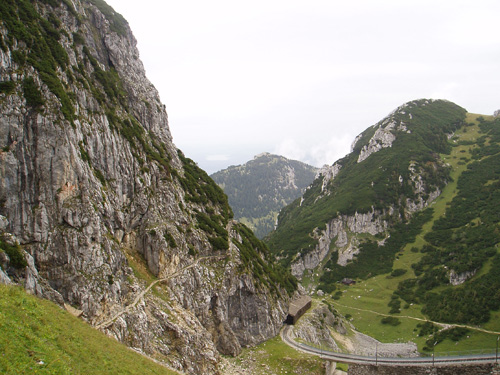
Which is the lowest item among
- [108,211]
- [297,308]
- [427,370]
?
[427,370]

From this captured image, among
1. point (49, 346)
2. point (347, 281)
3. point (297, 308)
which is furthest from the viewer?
point (347, 281)

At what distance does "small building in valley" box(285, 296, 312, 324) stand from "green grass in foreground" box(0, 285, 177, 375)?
51694mm

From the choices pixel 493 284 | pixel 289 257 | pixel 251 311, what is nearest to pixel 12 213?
pixel 251 311

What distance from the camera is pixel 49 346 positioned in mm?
20719

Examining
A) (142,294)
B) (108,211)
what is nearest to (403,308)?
(142,294)

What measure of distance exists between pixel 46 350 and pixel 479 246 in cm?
14974

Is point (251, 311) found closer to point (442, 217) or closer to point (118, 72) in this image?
point (118, 72)

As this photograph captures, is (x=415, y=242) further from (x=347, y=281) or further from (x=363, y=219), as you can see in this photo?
(x=347, y=281)

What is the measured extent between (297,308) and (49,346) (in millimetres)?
68535

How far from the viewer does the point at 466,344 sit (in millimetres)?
90250

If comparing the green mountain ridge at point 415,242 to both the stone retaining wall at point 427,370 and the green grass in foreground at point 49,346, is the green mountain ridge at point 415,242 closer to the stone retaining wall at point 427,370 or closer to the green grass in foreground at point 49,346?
the stone retaining wall at point 427,370

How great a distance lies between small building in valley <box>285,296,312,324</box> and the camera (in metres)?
77.3

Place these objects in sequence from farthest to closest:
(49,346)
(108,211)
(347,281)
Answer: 1. (347,281)
2. (108,211)
3. (49,346)

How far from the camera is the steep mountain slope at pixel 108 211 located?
3944cm
